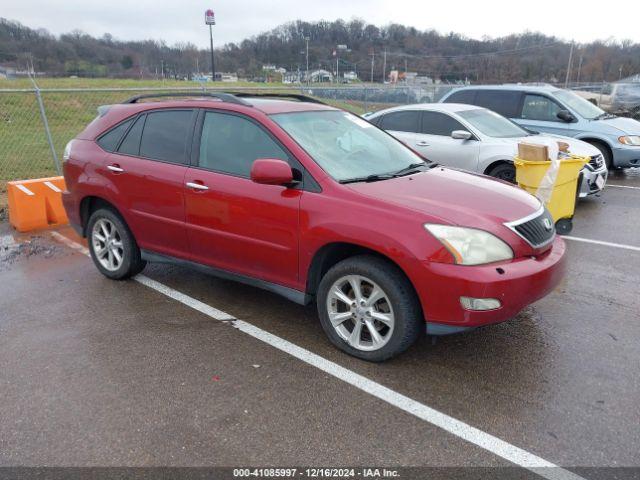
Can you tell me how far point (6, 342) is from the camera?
3.88 metres

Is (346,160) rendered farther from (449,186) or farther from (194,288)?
(194,288)

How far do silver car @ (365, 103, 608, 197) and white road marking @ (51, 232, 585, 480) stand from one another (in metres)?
4.75

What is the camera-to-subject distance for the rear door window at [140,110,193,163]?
437 centimetres

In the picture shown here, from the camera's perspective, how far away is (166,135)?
4.50 meters

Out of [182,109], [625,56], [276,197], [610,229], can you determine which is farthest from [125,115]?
[625,56]

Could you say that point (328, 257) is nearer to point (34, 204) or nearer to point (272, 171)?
point (272, 171)

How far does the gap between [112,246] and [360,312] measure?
2.77 metres

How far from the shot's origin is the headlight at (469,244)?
10.2 ft

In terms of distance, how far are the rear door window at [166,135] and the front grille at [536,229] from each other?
264cm

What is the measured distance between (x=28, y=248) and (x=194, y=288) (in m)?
2.63

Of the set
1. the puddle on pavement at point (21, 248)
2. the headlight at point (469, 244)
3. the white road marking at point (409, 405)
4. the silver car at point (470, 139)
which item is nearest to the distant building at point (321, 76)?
the silver car at point (470, 139)

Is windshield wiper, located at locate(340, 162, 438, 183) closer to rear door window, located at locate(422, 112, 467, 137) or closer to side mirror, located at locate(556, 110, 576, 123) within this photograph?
rear door window, located at locate(422, 112, 467, 137)

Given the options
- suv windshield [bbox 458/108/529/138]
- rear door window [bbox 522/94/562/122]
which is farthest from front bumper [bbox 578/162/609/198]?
rear door window [bbox 522/94/562/122]

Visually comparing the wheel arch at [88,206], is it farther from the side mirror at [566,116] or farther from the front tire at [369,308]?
the side mirror at [566,116]
